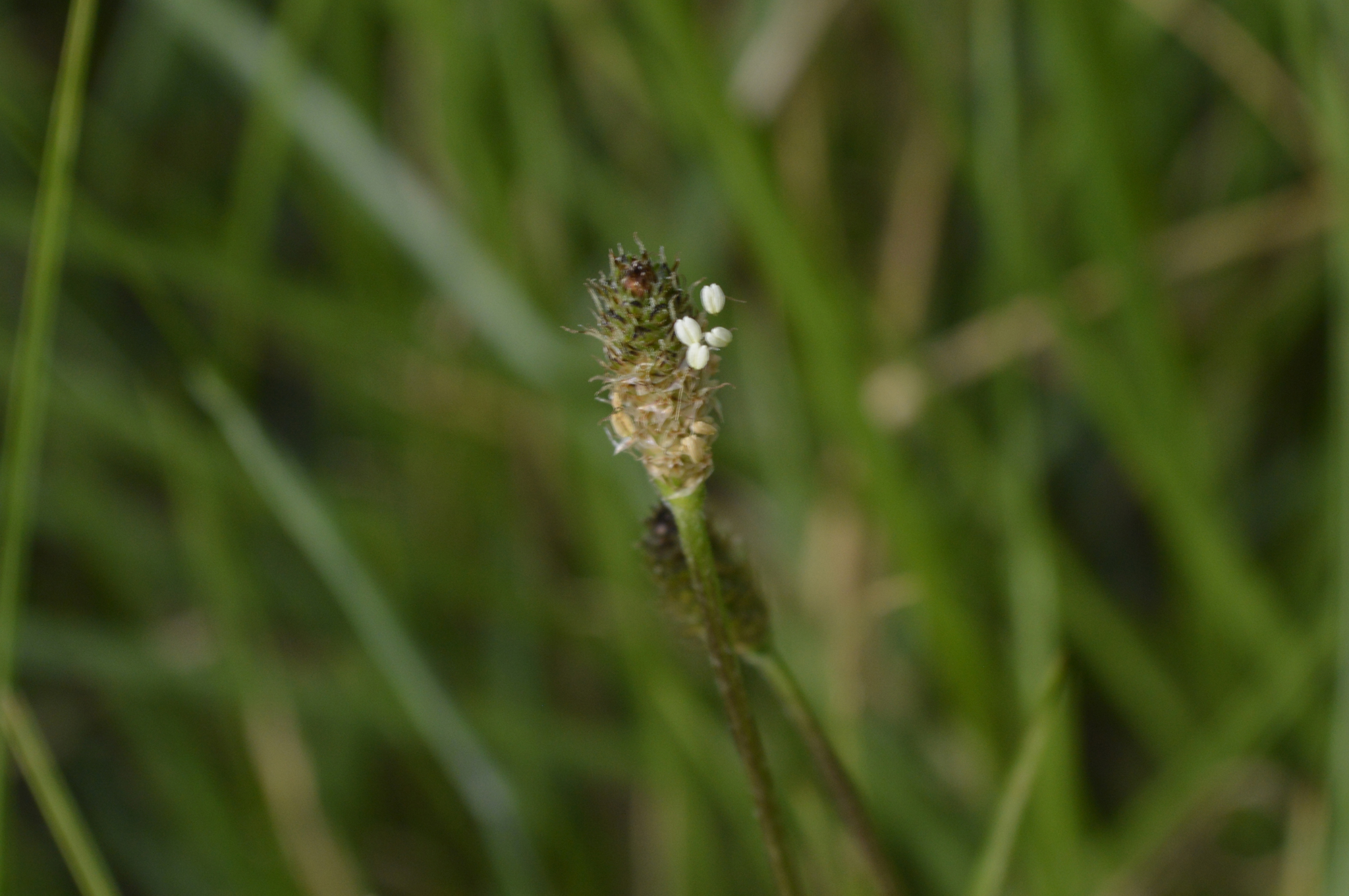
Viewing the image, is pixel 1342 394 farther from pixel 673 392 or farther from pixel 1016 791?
pixel 673 392

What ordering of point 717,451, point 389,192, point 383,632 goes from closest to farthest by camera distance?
point 383,632, point 389,192, point 717,451

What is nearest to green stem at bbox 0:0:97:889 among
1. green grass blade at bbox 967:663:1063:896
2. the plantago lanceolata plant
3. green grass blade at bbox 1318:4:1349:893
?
the plantago lanceolata plant

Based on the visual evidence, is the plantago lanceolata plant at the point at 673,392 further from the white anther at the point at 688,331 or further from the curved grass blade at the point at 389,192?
the curved grass blade at the point at 389,192

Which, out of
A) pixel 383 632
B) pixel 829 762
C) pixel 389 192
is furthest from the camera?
pixel 389 192

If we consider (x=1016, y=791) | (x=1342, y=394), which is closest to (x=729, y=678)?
(x=1016, y=791)

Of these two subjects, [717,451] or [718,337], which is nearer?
[718,337]

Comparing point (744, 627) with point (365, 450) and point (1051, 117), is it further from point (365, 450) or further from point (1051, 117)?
point (365, 450)

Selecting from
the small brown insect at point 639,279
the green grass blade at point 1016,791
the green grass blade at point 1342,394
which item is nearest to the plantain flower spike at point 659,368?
the small brown insect at point 639,279

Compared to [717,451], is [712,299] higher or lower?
lower
